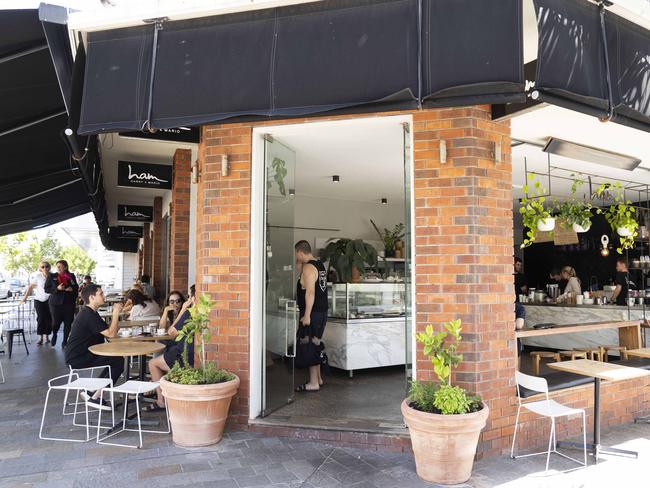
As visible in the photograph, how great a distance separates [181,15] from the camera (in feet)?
12.6

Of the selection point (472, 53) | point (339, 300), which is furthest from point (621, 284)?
point (472, 53)

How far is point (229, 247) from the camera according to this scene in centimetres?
479

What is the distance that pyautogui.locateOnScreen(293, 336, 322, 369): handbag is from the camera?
246 inches

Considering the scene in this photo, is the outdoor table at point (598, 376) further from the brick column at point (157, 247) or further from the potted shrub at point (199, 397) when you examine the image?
the brick column at point (157, 247)

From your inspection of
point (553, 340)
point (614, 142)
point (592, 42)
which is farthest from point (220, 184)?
point (553, 340)

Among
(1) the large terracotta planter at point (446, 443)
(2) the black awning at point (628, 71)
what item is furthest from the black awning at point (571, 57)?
(1) the large terracotta planter at point (446, 443)

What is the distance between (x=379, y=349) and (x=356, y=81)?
15.4 feet

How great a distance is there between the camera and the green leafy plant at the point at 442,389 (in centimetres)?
366

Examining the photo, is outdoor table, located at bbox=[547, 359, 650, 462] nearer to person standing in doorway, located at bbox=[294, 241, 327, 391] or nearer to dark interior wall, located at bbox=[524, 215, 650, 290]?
person standing in doorway, located at bbox=[294, 241, 327, 391]

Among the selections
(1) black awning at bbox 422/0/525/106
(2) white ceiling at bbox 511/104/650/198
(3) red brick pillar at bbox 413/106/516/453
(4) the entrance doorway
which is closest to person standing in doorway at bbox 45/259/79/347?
(4) the entrance doorway

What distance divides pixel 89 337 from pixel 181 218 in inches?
106

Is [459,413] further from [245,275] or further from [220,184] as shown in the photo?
[220,184]

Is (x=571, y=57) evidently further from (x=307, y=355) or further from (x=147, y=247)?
(x=147, y=247)

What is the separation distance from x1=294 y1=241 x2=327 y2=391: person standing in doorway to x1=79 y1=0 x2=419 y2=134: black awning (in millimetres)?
3052
